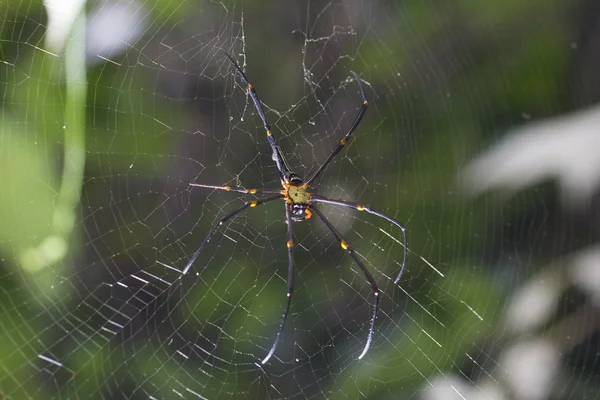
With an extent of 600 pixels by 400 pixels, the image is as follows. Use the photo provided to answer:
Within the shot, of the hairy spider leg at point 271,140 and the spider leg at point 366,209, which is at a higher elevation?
the hairy spider leg at point 271,140

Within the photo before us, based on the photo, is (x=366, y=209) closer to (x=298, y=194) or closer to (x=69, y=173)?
(x=298, y=194)

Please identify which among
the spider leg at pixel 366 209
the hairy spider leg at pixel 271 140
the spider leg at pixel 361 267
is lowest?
the spider leg at pixel 361 267

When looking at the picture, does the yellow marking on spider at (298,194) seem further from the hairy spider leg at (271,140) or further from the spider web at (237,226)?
the spider web at (237,226)

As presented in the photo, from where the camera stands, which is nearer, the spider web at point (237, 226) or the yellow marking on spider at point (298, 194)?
the spider web at point (237, 226)

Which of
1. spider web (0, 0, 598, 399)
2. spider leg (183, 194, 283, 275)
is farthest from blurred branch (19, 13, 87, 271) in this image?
spider leg (183, 194, 283, 275)

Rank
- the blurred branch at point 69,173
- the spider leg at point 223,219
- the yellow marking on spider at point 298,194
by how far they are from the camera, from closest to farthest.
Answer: the blurred branch at point 69,173, the spider leg at point 223,219, the yellow marking on spider at point 298,194

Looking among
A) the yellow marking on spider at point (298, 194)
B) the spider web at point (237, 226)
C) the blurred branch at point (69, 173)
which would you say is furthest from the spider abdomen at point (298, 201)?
the blurred branch at point (69, 173)

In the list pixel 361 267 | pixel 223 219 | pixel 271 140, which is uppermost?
pixel 271 140

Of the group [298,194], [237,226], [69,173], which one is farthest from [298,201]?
[69,173]
